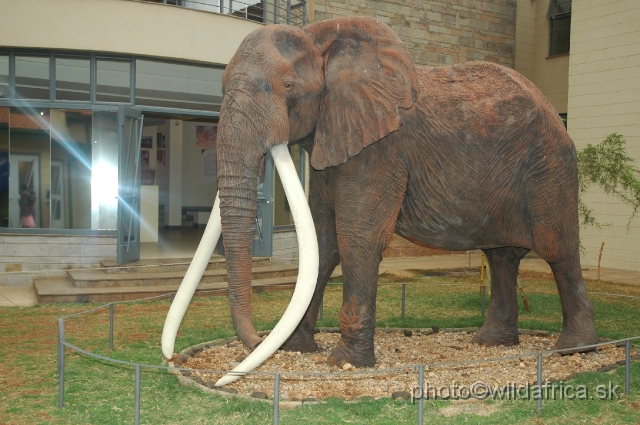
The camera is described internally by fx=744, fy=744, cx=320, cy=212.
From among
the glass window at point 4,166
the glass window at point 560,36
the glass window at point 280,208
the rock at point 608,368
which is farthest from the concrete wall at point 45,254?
the glass window at point 560,36

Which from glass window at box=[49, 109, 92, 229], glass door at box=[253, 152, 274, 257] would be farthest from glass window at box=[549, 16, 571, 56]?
glass window at box=[49, 109, 92, 229]

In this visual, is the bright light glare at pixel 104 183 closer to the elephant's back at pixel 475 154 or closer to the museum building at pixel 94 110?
the museum building at pixel 94 110

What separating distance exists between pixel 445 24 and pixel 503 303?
13065 millimetres

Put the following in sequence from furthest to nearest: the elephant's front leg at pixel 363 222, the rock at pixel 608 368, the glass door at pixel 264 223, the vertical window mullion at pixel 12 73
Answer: the glass door at pixel 264 223 → the vertical window mullion at pixel 12 73 → the rock at pixel 608 368 → the elephant's front leg at pixel 363 222

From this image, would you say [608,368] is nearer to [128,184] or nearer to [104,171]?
[128,184]

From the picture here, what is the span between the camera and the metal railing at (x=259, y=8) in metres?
14.6

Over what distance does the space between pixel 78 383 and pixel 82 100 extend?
778 centimetres

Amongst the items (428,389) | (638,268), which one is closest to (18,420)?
(428,389)

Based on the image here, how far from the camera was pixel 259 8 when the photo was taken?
1470 centimetres

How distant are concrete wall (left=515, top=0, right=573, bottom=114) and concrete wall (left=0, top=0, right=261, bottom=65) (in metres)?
10.7

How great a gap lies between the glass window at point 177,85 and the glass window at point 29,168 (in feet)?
5.85

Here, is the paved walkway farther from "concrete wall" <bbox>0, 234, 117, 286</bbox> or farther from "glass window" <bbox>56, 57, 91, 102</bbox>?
"glass window" <bbox>56, 57, 91, 102</bbox>

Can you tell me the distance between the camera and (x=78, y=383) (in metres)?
6.58

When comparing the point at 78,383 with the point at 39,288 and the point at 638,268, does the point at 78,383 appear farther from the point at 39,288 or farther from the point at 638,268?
the point at 638,268
